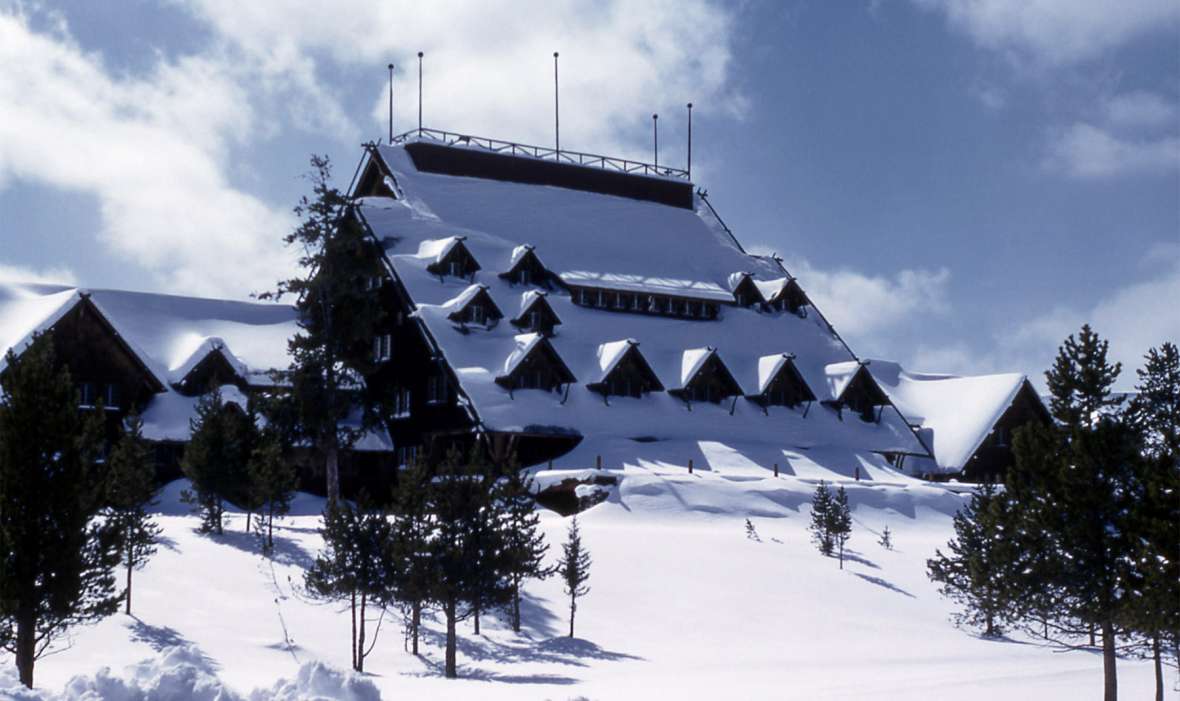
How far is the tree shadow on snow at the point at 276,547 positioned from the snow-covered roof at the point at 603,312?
15725 mm

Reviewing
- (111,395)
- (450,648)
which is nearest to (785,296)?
(111,395)

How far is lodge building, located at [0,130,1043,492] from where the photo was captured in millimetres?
59469

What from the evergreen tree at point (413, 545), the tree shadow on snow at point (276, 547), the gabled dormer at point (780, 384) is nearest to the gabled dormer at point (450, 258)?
the gabled dormer at point (780, 384)

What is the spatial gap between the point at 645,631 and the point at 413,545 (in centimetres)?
838

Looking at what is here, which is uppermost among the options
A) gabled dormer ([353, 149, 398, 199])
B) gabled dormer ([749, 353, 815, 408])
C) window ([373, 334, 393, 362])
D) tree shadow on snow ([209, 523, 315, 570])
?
gabled dormer ([353, 149, 398, 199])

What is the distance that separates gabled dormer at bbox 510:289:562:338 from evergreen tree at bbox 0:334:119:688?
1568 inches

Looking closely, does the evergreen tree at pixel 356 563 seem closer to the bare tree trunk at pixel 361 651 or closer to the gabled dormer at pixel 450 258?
the bare tree trunk at pixel 361 651

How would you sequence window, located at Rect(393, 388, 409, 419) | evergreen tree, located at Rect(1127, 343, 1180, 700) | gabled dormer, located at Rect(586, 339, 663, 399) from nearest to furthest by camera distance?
1. evergreen tree, located at Rect(1127, 343, 1180, 700)
2. gabled dormer, located at Rect(586, 339, 663, 399)
3. window, located at Rect(393, 388, 409, 419)

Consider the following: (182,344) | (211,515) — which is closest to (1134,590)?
(211,515)

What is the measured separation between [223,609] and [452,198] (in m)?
41.7

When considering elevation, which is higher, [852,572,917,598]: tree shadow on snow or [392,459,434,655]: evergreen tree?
[392,459,434,655]: evergreen tree

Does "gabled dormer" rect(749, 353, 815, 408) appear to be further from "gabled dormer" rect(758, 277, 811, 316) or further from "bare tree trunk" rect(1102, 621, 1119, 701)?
"bare tree trunk" rect(1102, 621, 1119, 701)

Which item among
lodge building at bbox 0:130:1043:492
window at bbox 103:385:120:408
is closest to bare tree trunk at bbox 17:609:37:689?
lodge building at bbox 0:130:1043:492

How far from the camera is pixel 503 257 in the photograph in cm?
7081
